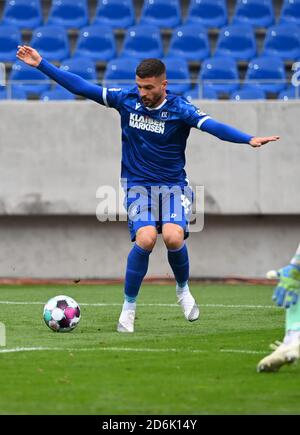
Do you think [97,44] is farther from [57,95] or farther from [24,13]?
[57,95]

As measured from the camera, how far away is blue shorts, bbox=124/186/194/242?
1012cm

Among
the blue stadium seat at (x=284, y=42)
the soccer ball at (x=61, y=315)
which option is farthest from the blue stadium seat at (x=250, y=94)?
the soccer ball at (x=61, y=315)

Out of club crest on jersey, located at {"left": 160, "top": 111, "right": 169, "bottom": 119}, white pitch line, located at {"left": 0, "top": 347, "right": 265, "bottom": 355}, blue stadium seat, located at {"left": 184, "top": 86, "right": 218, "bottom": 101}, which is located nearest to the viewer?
white pitch line, located at {"left": 0, "top": 347, "right": 265, "bottom": 355}

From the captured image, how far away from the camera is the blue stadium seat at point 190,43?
63.2 ft

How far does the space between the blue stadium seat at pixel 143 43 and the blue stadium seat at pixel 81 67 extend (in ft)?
3.12

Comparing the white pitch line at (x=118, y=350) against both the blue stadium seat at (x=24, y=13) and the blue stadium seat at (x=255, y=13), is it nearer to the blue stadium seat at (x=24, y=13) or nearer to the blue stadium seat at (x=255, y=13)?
the blue stadium seat at (x=255, y=13)

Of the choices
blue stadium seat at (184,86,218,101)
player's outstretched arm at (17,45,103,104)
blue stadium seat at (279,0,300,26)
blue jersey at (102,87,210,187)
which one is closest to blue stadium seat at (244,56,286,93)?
blue stadium seat at (184,86,218,101)

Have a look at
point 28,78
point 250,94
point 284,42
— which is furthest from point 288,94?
point 28,78

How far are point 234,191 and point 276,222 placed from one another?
0.84 metres

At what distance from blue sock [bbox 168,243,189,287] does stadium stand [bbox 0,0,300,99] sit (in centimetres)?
812

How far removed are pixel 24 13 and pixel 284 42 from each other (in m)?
Answer: 4.56

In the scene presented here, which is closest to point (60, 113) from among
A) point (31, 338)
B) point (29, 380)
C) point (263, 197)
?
point (263, 197)

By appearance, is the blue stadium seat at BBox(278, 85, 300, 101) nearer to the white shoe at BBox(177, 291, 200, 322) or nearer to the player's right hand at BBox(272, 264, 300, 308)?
the white shoe at BBox(177, 291, 200, 322)
